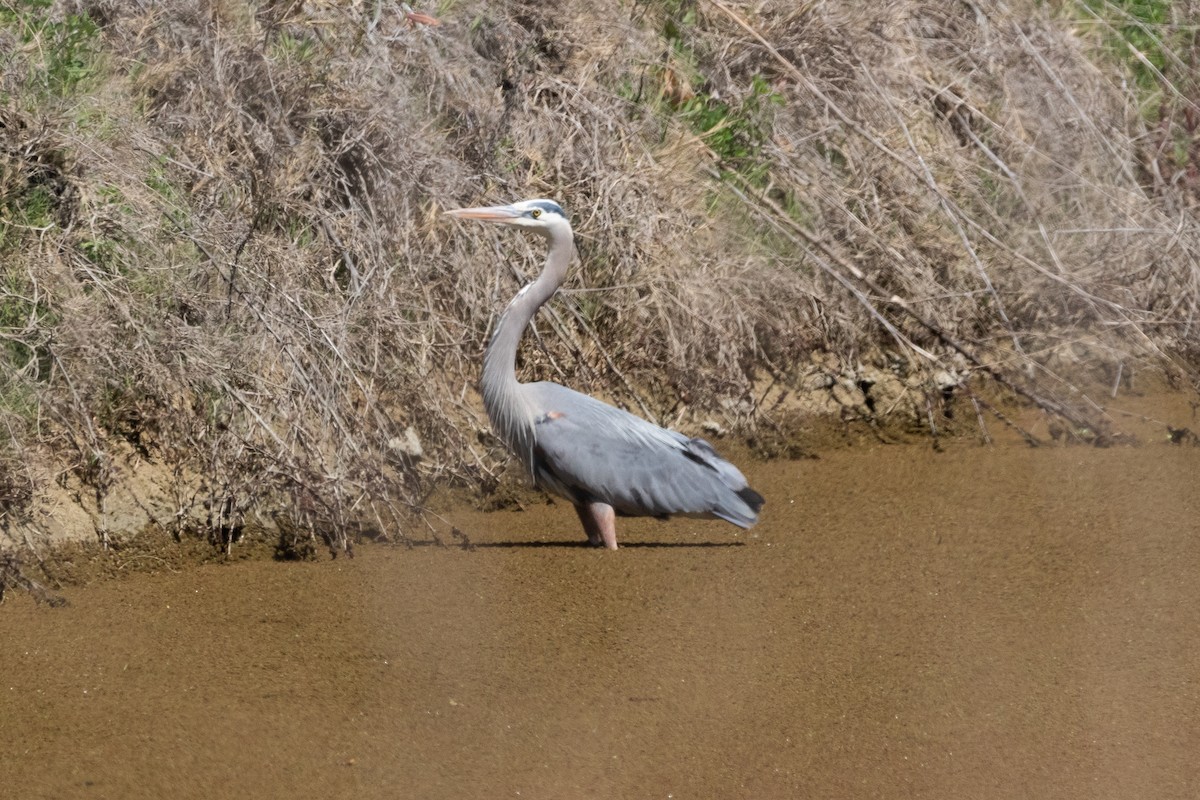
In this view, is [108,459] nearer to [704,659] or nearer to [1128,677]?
[704,659]

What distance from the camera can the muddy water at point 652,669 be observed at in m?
3.77

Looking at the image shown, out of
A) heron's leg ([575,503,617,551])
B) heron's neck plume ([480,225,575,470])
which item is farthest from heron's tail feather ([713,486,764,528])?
heron's neck plume ([480,225,575,470])

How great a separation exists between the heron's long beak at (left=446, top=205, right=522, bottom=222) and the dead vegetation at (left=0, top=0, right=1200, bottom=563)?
69 cm

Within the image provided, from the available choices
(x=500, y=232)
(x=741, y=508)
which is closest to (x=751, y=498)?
(x=741, y=508)

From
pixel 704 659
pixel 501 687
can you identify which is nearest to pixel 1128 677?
pixel 704 659

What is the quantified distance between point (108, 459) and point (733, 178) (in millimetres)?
3330

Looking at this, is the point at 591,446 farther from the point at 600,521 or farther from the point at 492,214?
the point at 492,214

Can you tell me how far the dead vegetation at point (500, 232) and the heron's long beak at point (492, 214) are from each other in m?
0.69

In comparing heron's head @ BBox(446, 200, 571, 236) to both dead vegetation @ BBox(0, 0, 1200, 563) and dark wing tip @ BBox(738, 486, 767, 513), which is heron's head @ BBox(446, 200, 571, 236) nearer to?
dead vegetation @ BBox(0, 0, 1200, 563)

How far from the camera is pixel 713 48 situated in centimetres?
759

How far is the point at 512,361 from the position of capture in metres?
5.48

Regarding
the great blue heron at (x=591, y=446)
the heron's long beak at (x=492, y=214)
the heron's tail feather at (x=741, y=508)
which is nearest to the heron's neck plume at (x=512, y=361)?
the great blue heron at (x=591, y=446)

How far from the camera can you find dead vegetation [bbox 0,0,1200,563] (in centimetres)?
547

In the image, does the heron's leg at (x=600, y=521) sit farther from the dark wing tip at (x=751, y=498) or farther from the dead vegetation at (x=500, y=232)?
the dead vegetation at (x=500, y=232)
